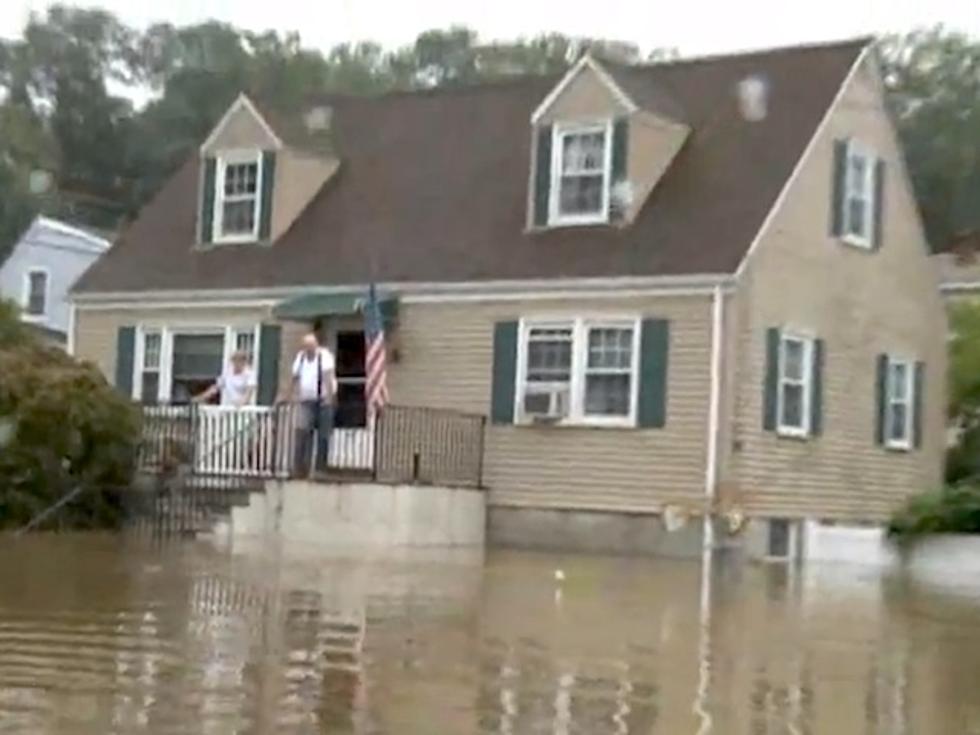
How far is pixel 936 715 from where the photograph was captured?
8.73m

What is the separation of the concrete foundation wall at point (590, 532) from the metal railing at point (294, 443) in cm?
68

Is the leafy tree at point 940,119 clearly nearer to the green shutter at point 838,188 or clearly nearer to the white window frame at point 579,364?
the green shutter at point 838,188

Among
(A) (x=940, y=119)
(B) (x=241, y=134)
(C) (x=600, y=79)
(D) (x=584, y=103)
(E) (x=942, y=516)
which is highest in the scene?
(A) (x=940, y=119)

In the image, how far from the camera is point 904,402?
93.6ft

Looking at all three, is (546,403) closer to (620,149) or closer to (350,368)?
(620,149)

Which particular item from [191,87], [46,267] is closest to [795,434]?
[46,267]

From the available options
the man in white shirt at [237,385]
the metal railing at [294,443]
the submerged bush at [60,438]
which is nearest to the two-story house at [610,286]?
the metal railing at [294,443]

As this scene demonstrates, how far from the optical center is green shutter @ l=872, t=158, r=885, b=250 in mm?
27516

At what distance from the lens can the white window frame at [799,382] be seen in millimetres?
25297

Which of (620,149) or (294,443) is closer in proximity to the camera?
(294,443)

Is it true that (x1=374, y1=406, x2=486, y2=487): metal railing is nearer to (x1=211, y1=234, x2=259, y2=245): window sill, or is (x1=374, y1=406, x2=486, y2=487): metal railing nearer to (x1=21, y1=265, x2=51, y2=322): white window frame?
(x1=211, y1=234, x2=259, y2=245): window sill

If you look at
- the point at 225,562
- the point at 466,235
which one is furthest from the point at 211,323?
the point at 225,562

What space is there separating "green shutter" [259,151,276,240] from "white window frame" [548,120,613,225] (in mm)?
4846

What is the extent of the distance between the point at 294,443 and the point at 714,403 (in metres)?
5.25
